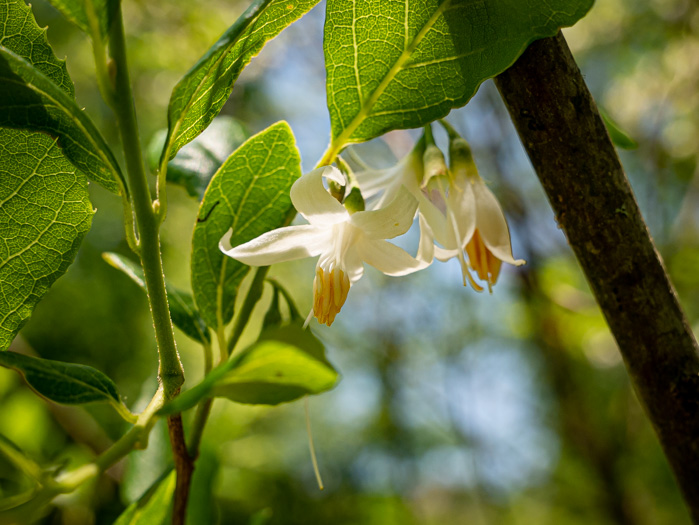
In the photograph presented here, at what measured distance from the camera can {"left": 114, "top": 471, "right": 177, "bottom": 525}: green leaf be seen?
1.46 ft

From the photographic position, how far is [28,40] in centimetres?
34

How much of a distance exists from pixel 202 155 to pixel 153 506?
1.00ft

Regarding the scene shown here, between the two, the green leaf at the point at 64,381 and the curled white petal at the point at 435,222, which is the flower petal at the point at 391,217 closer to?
the curled white petal at the point at 435,222

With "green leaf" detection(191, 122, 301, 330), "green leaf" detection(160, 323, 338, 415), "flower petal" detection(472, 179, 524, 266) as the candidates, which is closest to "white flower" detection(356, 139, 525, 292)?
"flower petal" detection(472, 179, 524, 266)

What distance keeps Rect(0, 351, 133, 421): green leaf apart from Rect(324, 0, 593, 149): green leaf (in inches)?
8.8

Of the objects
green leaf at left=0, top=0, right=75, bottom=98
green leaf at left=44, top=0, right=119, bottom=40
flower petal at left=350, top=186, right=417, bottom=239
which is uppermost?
green leaf at left=0, top=0, right=75, bottom=98

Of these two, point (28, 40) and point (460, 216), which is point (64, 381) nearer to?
point (28, 40)

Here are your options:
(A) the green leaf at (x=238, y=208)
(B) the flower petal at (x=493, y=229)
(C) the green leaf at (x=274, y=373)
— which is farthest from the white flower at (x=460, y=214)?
(C) the green leaf at (x=274, y=373)

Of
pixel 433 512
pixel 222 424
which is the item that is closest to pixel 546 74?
pixel 222 424

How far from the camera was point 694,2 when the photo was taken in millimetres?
1899

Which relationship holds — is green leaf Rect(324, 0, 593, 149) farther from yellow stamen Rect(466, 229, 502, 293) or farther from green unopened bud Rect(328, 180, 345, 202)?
yellow stamen Rect(466, 229, 502, 293)

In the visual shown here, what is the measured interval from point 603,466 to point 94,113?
1892 mm

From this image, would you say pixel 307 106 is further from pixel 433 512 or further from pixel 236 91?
pixel 433 512

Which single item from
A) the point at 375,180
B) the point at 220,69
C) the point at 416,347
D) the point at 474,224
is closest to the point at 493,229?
the point at 474,224
